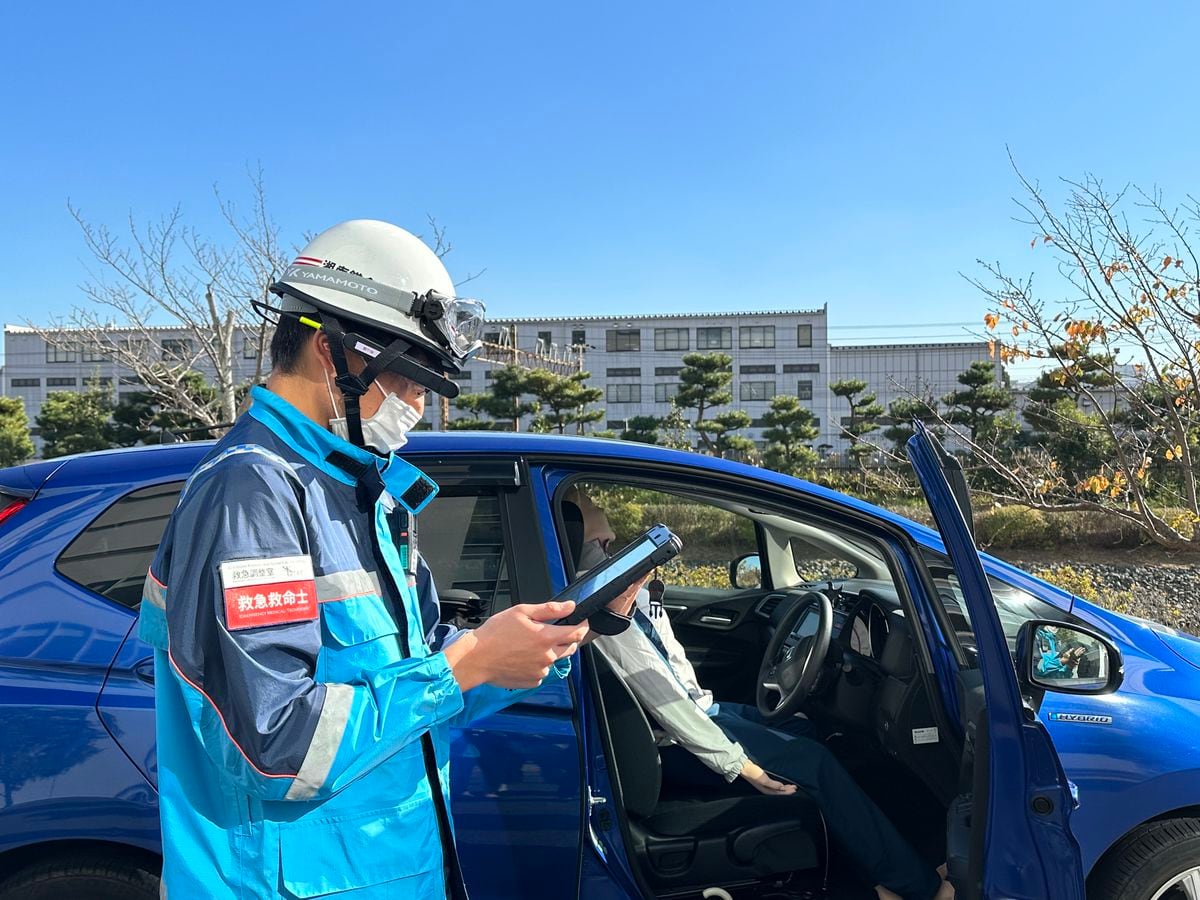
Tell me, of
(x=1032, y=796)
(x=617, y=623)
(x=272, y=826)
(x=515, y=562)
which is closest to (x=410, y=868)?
(x=272, y=826)

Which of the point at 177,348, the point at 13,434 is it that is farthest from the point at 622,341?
the point at 177,348

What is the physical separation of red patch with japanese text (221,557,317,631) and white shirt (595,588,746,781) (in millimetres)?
1433

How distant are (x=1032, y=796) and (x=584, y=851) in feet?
3.36

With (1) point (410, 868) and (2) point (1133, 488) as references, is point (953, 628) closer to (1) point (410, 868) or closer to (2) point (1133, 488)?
(1) point (410, 868)

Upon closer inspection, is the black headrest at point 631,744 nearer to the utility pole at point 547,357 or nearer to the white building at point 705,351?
the utility pole at point 547,357

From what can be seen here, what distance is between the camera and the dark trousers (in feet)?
8.38

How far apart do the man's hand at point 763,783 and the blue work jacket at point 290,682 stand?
1.45m

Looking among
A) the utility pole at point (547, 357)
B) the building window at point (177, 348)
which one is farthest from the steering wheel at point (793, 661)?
the utility pole at point (547, 357)

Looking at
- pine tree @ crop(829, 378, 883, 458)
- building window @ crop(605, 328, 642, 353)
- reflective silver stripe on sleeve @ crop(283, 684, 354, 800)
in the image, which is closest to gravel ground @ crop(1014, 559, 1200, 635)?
reflective silver stripe on sleeve @ crop(283, 684, 354, 800)

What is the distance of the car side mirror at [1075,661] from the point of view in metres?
2.23

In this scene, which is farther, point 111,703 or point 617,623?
point 111,703

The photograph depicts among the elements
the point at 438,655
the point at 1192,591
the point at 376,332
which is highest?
the point at 376,332

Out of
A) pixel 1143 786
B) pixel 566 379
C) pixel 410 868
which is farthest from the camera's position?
pixel 566 379

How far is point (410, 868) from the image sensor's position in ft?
4.27
